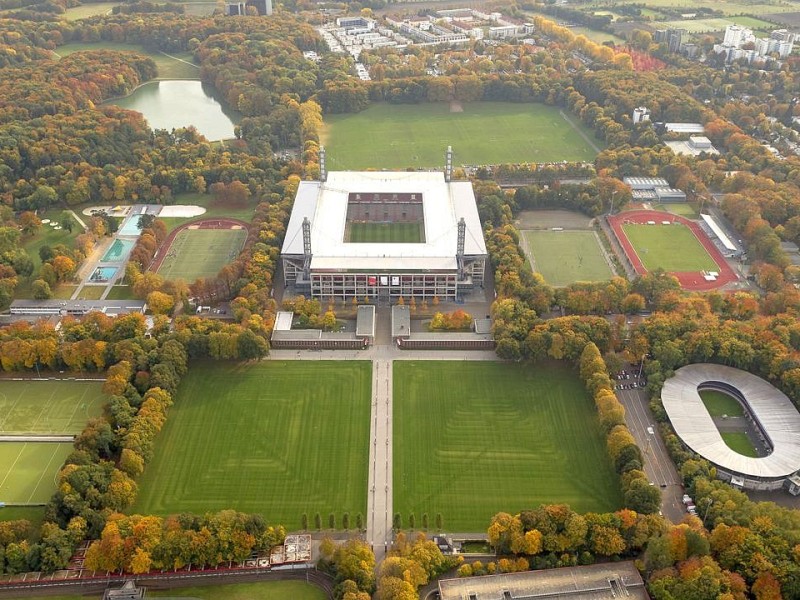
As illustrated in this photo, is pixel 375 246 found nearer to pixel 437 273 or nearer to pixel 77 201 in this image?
pixel 437 273

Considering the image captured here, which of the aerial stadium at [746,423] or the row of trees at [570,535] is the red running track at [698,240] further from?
the row of trees at [570,535]

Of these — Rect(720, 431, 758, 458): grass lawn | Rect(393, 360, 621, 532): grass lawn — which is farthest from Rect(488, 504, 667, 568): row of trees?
Rect(720, 431, 758, 458): grass lawn

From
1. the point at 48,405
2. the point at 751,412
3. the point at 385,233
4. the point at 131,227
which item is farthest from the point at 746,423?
the point at 131,227

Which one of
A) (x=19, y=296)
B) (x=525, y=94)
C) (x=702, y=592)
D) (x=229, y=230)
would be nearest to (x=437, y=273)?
(x=229, y=230)

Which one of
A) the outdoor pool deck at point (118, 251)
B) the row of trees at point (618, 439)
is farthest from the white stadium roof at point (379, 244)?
the outdoor pool deck at point (118, 251)

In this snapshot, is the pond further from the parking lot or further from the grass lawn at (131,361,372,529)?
the parking lot
